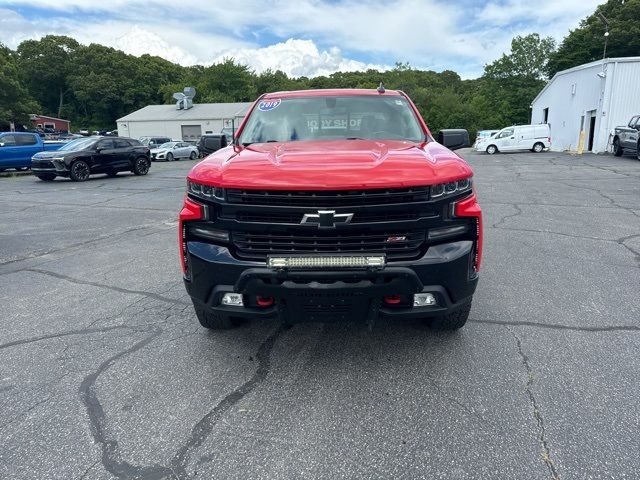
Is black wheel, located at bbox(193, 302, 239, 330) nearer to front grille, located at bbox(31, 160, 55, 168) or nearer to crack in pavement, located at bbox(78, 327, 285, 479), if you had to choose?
crack in pavement, located at bbox(78, 327, 285, 479)

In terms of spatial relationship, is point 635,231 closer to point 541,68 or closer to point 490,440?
point 490,440

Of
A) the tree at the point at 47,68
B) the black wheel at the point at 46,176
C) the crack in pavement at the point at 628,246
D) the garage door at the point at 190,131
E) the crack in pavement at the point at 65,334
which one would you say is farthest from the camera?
the tree at the point at 47,68

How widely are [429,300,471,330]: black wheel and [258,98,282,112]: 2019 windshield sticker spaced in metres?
2.53

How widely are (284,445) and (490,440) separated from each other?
3.52 ft

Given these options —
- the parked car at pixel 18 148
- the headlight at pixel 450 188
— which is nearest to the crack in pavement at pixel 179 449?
the headlight at pixel 450 188

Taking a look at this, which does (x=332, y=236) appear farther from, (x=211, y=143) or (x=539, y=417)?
(x=211, y=143)

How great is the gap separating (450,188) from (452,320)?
3.65ft

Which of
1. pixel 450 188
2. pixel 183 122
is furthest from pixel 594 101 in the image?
pixel 183 122

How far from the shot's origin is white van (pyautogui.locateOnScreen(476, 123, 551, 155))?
1176 inches

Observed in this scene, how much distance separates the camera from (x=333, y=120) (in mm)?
4195

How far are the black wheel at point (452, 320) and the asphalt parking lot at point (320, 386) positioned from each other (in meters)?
0.10

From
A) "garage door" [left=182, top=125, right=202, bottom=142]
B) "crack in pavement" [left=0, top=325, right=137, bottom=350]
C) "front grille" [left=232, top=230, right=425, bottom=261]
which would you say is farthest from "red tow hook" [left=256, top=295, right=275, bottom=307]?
"garage door" [left=182, top=125, right=202, bottom=142]

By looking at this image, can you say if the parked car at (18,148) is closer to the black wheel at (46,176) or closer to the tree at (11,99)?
the black wheel at (46,176)

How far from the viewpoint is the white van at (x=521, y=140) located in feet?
98.0
